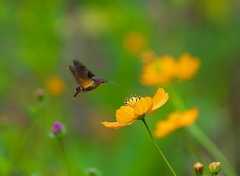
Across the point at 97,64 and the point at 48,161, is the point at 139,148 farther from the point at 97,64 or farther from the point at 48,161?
the point at 97,64

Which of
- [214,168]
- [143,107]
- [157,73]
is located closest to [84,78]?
[143,107]

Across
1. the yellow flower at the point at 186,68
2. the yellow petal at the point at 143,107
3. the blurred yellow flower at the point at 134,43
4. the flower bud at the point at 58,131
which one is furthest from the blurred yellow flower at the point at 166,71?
the blurred yellow flower at the point at 134,43

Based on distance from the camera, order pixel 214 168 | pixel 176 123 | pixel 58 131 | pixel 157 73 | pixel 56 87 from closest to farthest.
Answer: pixel 214 168, pixel 58 131, pixel 176 123, pixel 157 73, pixel 56 87

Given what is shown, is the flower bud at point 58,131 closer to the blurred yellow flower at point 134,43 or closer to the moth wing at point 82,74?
the moth wing at point 82,74

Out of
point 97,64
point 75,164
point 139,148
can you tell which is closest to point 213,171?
point 75,164

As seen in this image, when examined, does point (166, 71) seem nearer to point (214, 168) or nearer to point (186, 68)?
point (186, 68)

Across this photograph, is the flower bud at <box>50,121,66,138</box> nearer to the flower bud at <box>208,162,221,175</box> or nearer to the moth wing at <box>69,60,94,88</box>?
the moth wing at <box>69,60,94,88</box>
